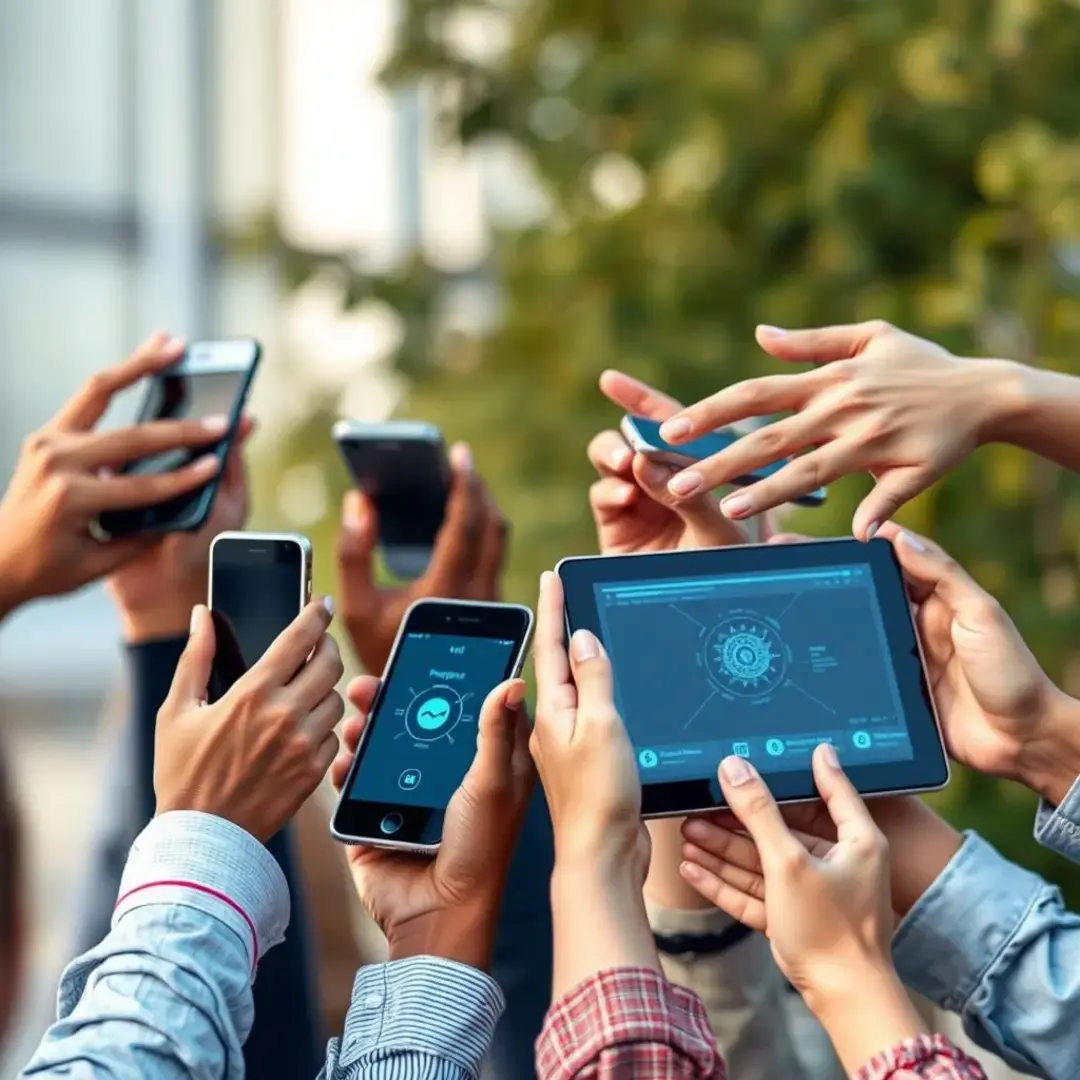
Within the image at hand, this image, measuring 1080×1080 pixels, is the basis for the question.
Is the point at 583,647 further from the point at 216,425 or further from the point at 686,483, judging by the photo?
the point at 216,425

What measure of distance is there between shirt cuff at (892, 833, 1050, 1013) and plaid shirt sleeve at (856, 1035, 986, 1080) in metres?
0.20

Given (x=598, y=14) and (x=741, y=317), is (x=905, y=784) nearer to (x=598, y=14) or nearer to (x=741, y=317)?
(x=741, y=317)

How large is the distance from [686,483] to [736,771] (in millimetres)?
196

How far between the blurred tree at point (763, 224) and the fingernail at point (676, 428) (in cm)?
60

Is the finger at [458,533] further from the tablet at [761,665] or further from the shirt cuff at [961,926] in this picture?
the shirt cuff at [961,926]

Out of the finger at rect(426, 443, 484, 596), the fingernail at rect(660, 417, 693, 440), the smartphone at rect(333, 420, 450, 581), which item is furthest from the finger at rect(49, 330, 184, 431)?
the fingernail at rect(660, 417, 693, 440)

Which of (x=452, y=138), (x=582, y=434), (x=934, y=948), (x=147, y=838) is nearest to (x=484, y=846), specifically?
(x=147, y=838)

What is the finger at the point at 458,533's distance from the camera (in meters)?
1.24

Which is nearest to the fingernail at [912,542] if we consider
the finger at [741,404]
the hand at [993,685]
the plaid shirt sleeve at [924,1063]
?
the hand at [993,685]

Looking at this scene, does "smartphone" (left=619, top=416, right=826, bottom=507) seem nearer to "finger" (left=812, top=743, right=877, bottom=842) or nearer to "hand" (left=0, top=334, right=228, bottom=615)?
"finger" (left=812, top=743, right=877, bottom=842)

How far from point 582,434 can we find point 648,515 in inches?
33.9

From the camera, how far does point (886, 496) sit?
0.91 metres

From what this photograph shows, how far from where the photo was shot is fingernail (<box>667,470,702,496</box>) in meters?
0.90

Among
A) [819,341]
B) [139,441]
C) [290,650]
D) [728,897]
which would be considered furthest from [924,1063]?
[139,441]
